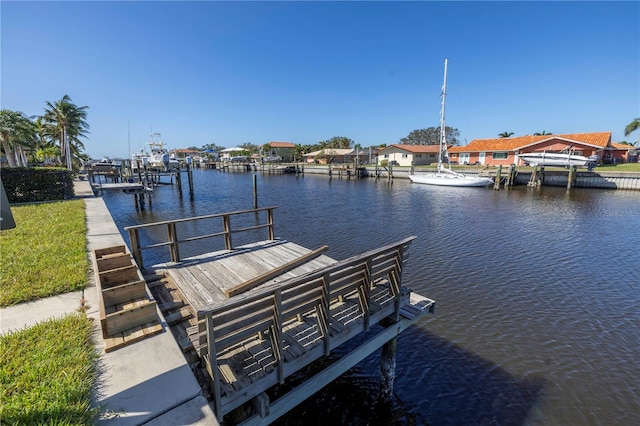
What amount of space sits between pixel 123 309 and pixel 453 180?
4029 cm

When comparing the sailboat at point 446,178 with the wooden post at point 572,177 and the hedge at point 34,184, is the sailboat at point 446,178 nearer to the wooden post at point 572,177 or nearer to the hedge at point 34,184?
the wooden post at point 572,177

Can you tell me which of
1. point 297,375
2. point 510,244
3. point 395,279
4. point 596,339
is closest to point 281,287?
point 395,279

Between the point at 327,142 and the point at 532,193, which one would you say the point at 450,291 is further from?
the point at 327,142

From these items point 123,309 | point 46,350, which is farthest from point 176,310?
point 46,350

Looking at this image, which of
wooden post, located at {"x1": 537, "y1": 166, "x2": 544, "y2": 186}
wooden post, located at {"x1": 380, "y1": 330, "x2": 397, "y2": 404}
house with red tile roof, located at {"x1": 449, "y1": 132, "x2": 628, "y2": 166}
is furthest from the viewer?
house with red tile roof, located at {"x1": 449, "y1": 132, "x2": 628, "y2": 166}

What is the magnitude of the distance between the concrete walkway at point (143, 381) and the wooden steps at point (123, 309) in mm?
124

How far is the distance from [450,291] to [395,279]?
5.55 meters

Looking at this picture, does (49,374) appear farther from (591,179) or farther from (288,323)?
(591,179)

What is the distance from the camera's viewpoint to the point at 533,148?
47656 millimetres

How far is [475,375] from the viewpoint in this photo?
21.4 feet

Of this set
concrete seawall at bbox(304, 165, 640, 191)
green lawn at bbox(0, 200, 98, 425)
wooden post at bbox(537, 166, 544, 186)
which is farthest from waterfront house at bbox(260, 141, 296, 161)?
green lawn at bbox(0, 200, 98, 425)

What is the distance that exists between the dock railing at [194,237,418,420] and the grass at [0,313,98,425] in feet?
3.98

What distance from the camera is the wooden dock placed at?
3543 mm

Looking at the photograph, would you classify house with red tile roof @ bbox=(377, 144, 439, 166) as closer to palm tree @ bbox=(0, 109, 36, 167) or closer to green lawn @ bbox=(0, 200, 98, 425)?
palm tree @ bbox=(0, 109, 36, 167)
